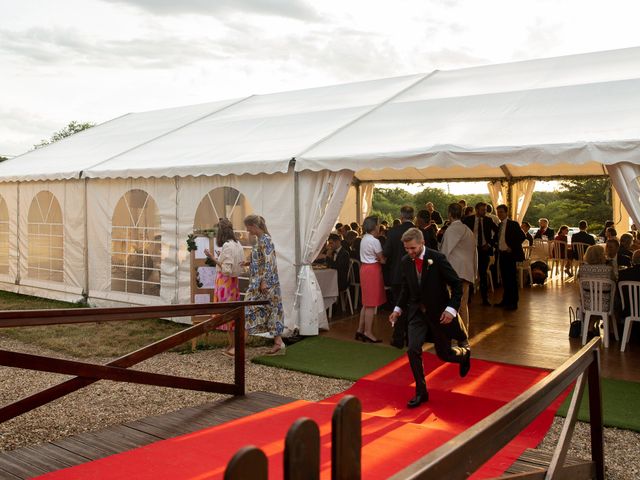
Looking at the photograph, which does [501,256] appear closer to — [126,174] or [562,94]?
[562,94]

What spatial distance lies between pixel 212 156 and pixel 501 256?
4.91 m

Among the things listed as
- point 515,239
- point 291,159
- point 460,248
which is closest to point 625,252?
point 515,239

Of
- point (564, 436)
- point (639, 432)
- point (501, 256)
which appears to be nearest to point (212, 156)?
point (501, 256)

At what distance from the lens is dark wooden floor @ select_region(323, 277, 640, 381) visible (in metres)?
6.69

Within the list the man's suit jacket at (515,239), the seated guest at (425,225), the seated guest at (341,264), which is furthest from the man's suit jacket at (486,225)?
the seated guest at (341,264)

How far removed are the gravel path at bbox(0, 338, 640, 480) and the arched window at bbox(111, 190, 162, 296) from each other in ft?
8.97

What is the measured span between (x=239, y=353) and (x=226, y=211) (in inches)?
168

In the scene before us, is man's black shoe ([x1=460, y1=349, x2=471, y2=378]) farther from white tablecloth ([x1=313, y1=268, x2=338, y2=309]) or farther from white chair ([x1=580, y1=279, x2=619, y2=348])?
white tablecloth ([x1=313, y1=268, x2=338, y2=309])

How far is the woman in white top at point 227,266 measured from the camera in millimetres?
7383

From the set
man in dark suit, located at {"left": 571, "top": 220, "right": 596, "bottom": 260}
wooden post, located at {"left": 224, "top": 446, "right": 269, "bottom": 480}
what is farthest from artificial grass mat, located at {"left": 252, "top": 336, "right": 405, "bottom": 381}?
man in dark suit, located at {"left": 571, "top": 220, "right": 596, "bottom": 260}

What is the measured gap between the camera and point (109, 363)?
443cm

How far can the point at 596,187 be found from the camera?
28656 mm

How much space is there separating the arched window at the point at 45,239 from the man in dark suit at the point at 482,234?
781cm

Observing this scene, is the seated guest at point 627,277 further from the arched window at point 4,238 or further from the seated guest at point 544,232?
the arched window at point 4,238
